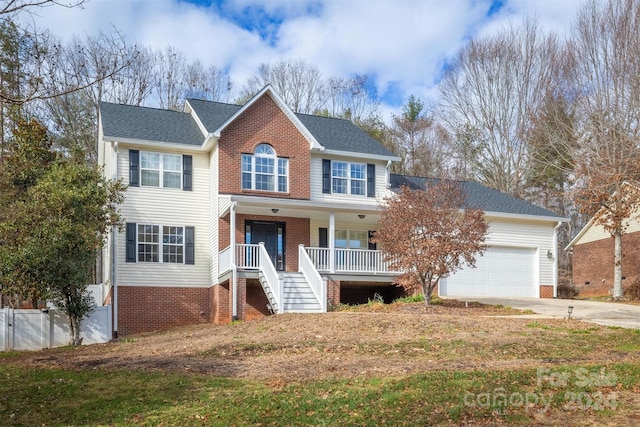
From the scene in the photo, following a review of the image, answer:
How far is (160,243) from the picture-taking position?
915 inches

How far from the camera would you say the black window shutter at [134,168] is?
22.9 metres

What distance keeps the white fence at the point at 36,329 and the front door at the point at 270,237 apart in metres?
5.89

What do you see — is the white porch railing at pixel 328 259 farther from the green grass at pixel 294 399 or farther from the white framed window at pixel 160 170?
the green grass at pixel 294 399

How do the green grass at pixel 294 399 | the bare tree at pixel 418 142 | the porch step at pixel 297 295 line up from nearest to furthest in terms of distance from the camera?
the green grass at pixel 294 399, the porch step at pixel 297 295, the bare tree at pixel 418 142

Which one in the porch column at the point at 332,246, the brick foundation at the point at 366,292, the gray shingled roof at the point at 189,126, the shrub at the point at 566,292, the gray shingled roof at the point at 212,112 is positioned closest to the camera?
the porch column at the point at 332,246

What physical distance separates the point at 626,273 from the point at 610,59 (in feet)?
30.9

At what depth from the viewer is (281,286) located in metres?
19.9

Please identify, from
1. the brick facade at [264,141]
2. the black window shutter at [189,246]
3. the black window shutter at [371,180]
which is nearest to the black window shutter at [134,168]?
the black window shutter at [189,246]

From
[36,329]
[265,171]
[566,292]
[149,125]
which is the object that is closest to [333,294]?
[265,171]

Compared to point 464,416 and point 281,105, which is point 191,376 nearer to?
point 464,416

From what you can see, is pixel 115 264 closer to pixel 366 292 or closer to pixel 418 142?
pixel 366 292

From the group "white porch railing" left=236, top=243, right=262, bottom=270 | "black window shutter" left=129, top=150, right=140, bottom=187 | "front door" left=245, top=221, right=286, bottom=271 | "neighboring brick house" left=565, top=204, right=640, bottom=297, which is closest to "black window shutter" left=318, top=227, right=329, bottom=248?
"front door" left=245, top=221, right=286, bottom=271

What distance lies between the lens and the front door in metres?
24.0

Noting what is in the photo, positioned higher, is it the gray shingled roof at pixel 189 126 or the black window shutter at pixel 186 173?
the gray shingled roof at pixel 189 126
